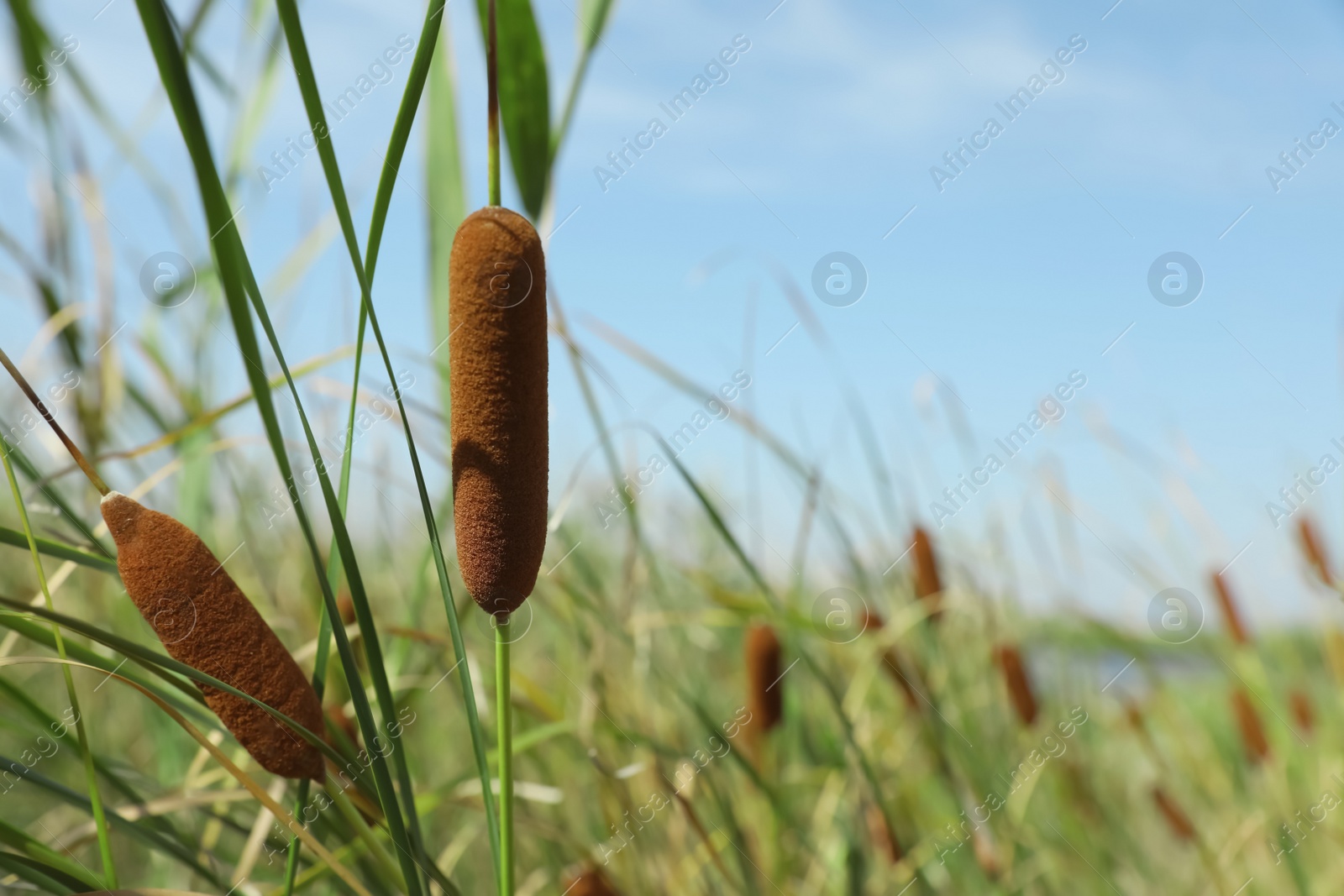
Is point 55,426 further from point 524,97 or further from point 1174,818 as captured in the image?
point 1174,818

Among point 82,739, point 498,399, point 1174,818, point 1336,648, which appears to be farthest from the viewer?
point 1336,648

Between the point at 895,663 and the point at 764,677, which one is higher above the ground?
the point at 764,677

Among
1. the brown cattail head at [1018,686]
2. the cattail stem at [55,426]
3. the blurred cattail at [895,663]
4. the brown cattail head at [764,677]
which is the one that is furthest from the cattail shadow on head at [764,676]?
the cattail stem at [55,426]

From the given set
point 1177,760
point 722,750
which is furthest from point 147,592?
point 1177,760

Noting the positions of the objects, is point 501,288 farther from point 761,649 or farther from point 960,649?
point 960,649

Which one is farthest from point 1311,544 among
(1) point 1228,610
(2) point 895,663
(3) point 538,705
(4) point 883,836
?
(3) point 538,705

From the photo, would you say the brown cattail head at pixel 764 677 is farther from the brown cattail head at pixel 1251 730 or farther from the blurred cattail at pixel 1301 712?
the blurred cattail at pixel 1301 712
